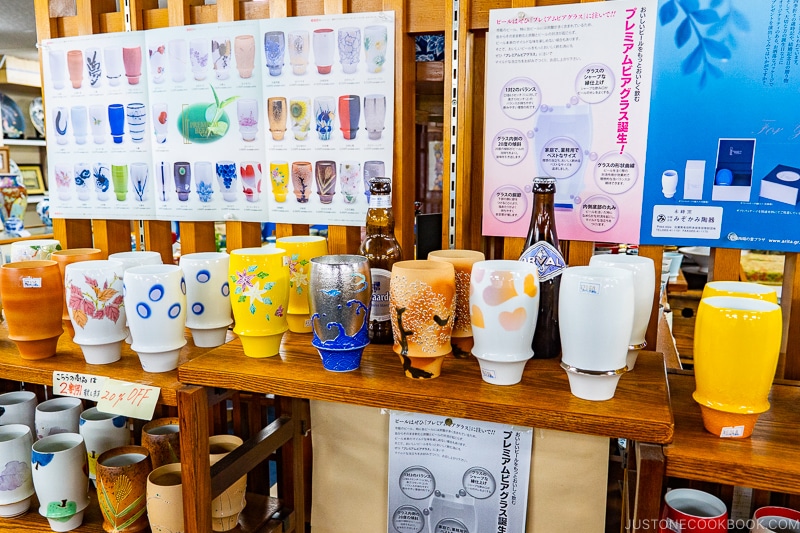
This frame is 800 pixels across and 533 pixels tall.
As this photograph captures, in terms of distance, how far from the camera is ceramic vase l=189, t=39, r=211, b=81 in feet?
5.37

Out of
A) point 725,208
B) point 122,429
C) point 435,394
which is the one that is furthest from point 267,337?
point 725,208

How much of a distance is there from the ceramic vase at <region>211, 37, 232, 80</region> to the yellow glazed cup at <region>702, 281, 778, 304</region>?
132cm

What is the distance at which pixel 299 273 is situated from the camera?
4.29 ft

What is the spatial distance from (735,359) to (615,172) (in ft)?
1.78

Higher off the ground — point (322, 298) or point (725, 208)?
point (725, 208)

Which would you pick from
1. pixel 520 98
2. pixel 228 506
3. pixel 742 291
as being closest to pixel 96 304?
pixel 228 506

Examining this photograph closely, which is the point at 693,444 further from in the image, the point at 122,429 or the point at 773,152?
the point at 122,429

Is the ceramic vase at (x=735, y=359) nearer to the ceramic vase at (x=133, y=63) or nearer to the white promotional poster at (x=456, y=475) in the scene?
the white promotional poster at (x=456, y=475)

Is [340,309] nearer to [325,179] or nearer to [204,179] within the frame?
[325,179]

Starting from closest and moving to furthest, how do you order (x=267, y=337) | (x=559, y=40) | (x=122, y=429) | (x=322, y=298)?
1. (x=322, y=298)
2. (x=267, y=337)
3. (x=559, y=40)
4. (x=122, y=429)

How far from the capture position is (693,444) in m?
0.91

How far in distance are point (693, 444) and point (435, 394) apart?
16.1 inches

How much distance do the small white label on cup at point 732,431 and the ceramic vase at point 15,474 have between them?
1578 millimetres

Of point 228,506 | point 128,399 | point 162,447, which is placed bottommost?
point 228,506
